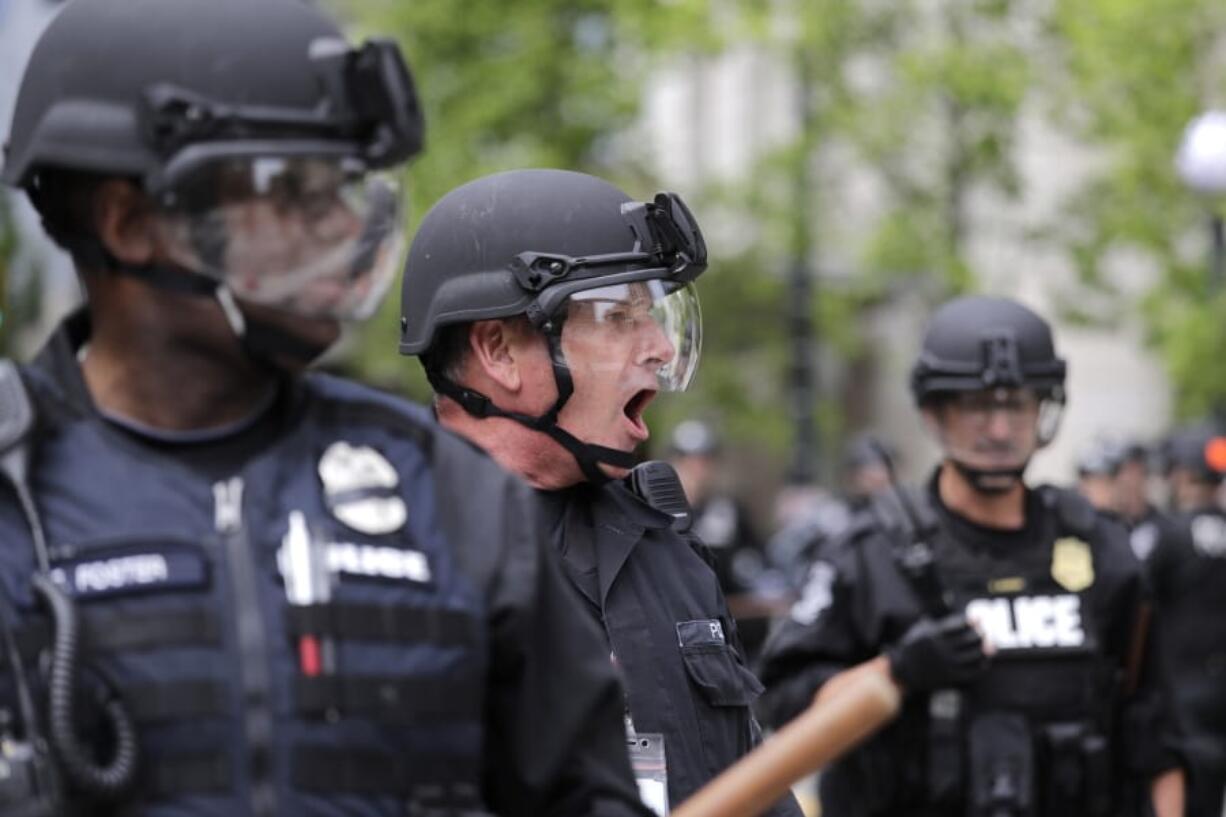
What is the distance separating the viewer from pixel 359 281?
2.58 m

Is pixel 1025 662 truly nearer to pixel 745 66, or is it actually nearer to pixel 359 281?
pixel 359 281

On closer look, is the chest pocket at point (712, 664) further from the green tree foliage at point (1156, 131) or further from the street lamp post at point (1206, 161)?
the green tree foliage at point (1156, 131)

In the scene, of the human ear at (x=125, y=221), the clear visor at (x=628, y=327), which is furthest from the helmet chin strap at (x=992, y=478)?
the human ear at (x=125, y=221)

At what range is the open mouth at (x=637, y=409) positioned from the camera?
3725 millimetres

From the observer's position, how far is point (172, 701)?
2359mm

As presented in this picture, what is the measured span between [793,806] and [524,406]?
779 millimetres

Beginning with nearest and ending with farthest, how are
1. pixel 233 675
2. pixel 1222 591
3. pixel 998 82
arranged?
1. pixel 233 675
2. pixel 1222 591
3. pixel 998 82

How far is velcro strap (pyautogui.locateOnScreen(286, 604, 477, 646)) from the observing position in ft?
7.91

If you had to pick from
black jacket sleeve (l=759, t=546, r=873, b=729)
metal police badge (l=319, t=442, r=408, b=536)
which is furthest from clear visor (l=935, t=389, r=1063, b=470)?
metal police badge (l=319, t=442, r=408, b=536)

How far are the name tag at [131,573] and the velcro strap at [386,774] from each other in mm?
220

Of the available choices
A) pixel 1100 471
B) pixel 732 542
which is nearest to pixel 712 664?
pixel 1100 471

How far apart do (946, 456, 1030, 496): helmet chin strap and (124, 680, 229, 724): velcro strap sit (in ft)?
12.9

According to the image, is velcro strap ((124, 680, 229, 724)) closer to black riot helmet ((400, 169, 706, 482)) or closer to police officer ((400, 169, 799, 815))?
police officer ((400, 169, 799, 815))

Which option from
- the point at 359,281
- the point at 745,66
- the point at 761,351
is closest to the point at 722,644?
the point at 359,281
